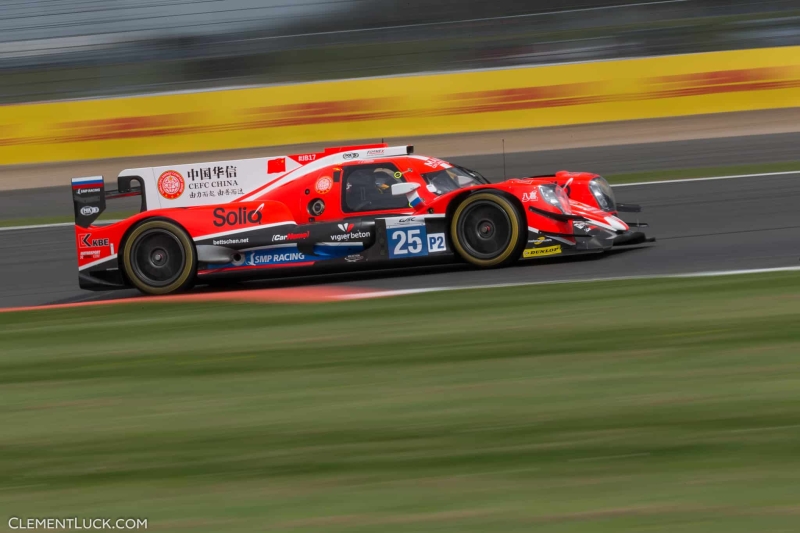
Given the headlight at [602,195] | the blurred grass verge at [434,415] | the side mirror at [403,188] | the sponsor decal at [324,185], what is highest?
the sponsor decal at [324,185]

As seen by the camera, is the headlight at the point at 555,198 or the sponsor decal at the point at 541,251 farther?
the sponsor decal at the point at 541,251

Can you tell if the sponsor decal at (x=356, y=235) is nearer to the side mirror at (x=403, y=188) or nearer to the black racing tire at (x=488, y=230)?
the side mirror at (x=403, y=188)

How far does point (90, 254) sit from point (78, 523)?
561 cm

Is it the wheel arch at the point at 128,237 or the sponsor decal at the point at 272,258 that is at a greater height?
the wheel arch at the point at 128,237

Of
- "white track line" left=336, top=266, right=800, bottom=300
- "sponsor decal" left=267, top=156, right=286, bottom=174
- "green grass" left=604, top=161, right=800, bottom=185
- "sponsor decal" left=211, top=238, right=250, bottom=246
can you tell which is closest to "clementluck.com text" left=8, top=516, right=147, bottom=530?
"white track line" left=336, top=266, right=800, bottom=300

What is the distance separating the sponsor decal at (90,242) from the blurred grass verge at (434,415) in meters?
1.63

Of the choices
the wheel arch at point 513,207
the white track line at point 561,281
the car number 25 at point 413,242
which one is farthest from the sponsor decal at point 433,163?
the white track line at point 561,281

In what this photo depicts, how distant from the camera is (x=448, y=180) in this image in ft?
29.6

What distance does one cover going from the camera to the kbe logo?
909 cm

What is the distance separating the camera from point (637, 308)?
695cm

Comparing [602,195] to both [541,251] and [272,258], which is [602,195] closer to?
[541,251]

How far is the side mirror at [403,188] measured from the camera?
8.89 meters

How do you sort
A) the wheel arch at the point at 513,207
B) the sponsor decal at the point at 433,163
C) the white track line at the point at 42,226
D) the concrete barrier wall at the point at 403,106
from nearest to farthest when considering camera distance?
1. the wheel arch at the point at 513,207
2. the sponsor decal at the point at 433,163
3. the white track line at the point at 42,226
4. the concrete barrier wall at the point at 403,106

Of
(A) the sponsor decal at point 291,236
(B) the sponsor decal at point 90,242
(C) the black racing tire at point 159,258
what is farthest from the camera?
(B) the sponsor decal at point 90,242
